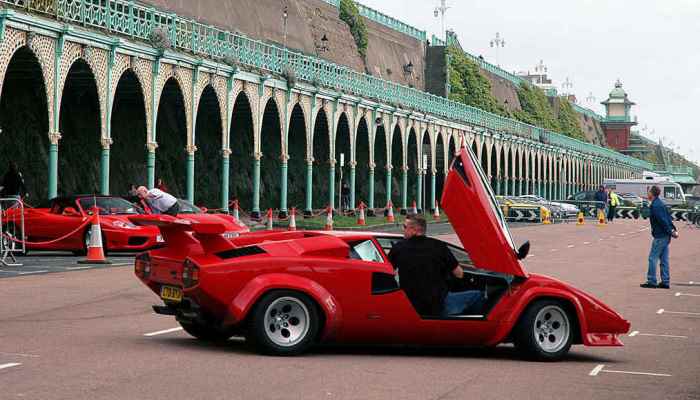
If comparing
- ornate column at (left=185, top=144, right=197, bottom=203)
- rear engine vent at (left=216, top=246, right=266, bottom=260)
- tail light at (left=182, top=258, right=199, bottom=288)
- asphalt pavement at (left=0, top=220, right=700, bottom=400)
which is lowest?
asphalt pavement at (left=0, top=220, right=700, bottom=400)

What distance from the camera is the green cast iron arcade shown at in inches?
1289

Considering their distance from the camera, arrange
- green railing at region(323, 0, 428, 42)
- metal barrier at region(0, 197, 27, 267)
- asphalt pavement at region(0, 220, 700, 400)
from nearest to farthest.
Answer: asphalt pavement at region(0, 220, 700, 400), metal barrier at region(0, 197, 27, 267), green railing at region(323, 0, 428, 42)

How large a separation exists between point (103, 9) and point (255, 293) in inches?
1037

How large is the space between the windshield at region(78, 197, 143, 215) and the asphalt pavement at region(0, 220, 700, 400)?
10.6 m

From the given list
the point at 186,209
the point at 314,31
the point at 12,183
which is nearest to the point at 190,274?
the point at 186,209

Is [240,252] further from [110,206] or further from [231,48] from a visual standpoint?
[231,48]

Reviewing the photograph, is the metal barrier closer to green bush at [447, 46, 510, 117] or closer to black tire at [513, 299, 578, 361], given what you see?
black tire at [513, 299, 578, 361]

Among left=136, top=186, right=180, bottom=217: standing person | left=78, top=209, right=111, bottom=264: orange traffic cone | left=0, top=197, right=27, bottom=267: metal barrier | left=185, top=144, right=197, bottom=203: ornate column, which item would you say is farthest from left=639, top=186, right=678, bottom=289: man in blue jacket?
left=185, top=144, right=197, bottom=203: ornate column

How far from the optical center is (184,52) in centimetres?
4025

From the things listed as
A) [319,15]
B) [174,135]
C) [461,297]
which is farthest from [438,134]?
[461,297]

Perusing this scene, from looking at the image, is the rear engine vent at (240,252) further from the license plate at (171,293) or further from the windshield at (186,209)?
the windshield at (186,209)

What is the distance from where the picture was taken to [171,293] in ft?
35.9

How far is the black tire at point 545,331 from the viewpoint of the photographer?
10922 mm

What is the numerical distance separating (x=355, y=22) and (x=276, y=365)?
74936 mm
